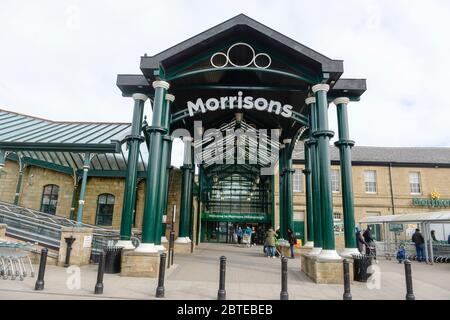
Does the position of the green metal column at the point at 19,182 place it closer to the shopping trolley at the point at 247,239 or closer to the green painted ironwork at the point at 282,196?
the shopping trolley at the point at 247,239

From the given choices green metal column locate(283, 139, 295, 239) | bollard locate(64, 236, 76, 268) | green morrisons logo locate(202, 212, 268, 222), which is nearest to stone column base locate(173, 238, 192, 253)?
green metal column locate(283, 139, 295, 239)

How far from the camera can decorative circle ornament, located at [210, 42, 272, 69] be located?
928 cm

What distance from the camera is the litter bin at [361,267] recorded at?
306 inches

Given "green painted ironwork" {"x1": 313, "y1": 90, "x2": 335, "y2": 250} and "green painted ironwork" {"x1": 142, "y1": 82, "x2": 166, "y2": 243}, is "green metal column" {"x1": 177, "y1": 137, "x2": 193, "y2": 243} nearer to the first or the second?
"green painted ironwork" {"x1": 142, "y1": 82, "x2": 166, "y2": 243}

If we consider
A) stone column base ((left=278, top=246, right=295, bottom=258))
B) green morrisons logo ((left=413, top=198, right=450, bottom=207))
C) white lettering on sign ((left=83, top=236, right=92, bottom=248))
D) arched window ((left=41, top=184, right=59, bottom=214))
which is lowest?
stone column base ((left=278, top=246, right=295, bottom=258))

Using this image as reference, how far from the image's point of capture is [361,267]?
7.79 meters

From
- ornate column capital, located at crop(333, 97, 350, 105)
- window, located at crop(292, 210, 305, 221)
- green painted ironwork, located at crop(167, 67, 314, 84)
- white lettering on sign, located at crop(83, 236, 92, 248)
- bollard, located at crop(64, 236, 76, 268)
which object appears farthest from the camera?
window, located at crop(292, 210, 305, 221)

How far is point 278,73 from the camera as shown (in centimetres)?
910

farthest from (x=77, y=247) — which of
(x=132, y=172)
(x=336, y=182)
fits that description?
(x=336, y=182)

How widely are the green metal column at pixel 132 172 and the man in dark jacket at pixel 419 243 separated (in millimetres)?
13632

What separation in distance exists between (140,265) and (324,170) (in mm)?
5727

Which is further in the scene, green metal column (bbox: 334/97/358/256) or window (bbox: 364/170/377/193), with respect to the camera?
window (bbox: 364/170/377/193)
